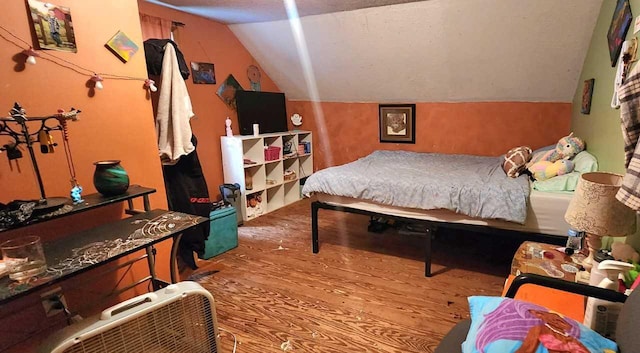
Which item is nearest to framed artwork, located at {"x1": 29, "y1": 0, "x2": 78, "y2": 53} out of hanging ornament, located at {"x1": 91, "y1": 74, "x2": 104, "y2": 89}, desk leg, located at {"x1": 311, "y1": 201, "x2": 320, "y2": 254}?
hanging ornament, located at {"x1": 91, "y1": 74, "x2": 104, "y2": 89}

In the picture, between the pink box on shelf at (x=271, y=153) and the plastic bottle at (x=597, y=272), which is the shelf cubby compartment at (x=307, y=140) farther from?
the plastic bottle at (x=597, y=272)

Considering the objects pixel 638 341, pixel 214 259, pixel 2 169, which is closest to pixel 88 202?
pixel 2 169

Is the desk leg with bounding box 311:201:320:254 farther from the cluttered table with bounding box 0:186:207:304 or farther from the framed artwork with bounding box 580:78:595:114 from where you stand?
the framed artwork with bounding box 580:78:595:114

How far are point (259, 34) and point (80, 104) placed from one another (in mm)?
2557

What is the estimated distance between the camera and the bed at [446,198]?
2.35 metres

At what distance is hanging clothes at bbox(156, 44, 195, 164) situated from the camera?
2.40 m

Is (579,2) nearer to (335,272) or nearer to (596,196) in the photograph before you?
(596,196)

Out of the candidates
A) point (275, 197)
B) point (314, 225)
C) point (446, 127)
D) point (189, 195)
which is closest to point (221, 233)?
point (189, 195)

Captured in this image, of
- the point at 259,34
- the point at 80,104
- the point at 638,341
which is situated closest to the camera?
the point at 638,341

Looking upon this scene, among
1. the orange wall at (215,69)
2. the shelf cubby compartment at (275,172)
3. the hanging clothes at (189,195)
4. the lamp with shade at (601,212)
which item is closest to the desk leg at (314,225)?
the hanging clothes at (189,195)

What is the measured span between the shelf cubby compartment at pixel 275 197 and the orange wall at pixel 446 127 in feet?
2.81

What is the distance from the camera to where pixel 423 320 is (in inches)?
84.4

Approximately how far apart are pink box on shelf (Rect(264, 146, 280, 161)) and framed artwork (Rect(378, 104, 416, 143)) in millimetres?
1404

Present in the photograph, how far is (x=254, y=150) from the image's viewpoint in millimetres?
4176
